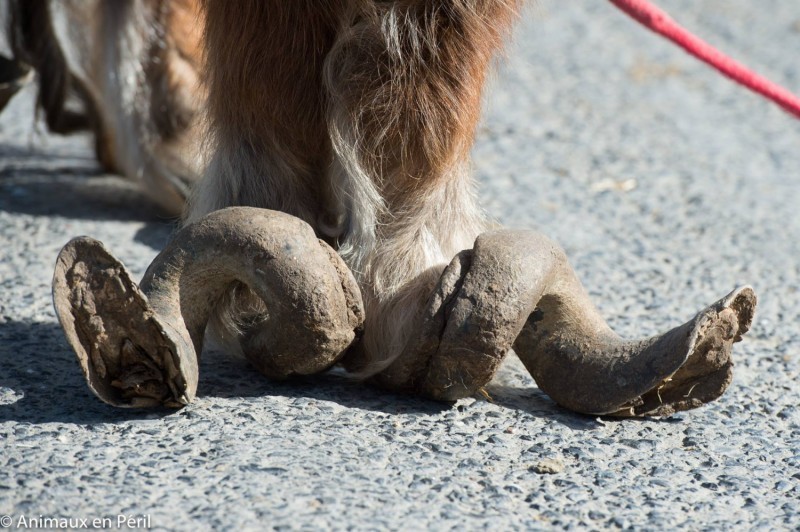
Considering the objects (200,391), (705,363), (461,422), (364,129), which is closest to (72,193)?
(200,391)

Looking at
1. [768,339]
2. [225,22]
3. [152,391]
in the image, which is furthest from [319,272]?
[768,339]

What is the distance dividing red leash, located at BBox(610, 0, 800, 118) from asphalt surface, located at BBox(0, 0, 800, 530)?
0.26 meters

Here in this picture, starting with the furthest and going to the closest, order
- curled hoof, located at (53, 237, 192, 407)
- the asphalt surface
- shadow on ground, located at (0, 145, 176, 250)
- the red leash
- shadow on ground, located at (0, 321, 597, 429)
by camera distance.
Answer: shadow on ground, located at (0, 145, 176, 250), the red leash, shadow on ground, located at (0, 321, 597, 429), curled hoof, located at (53, 237, 192, 407), the asphalt surface

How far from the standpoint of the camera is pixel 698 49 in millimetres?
2416

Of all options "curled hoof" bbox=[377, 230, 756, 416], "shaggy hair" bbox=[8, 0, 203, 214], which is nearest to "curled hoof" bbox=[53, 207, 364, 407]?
"curled hoof" bbox=[377, 230, 756, 416]

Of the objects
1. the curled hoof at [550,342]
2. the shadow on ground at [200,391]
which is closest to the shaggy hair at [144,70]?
the shadow on ground at [200,391]

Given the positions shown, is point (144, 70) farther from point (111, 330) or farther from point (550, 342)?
point (550, 342)

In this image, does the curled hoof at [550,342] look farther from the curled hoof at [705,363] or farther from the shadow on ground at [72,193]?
the shadow on ground at [72,193]

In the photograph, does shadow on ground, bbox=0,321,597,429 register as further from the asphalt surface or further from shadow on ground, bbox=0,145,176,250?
shadow on ground, bbox=0,145,176,250

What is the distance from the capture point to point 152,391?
169cm

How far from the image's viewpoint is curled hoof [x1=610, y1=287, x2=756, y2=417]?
5.66ft

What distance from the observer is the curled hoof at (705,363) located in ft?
5.66

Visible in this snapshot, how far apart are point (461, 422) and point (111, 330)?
2.05 feet

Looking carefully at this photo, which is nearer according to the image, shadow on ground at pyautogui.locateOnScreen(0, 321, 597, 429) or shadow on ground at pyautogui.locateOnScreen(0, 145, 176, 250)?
shadow on ground at pyautogui.locateOnScreen(0, 321, 597, 429)
